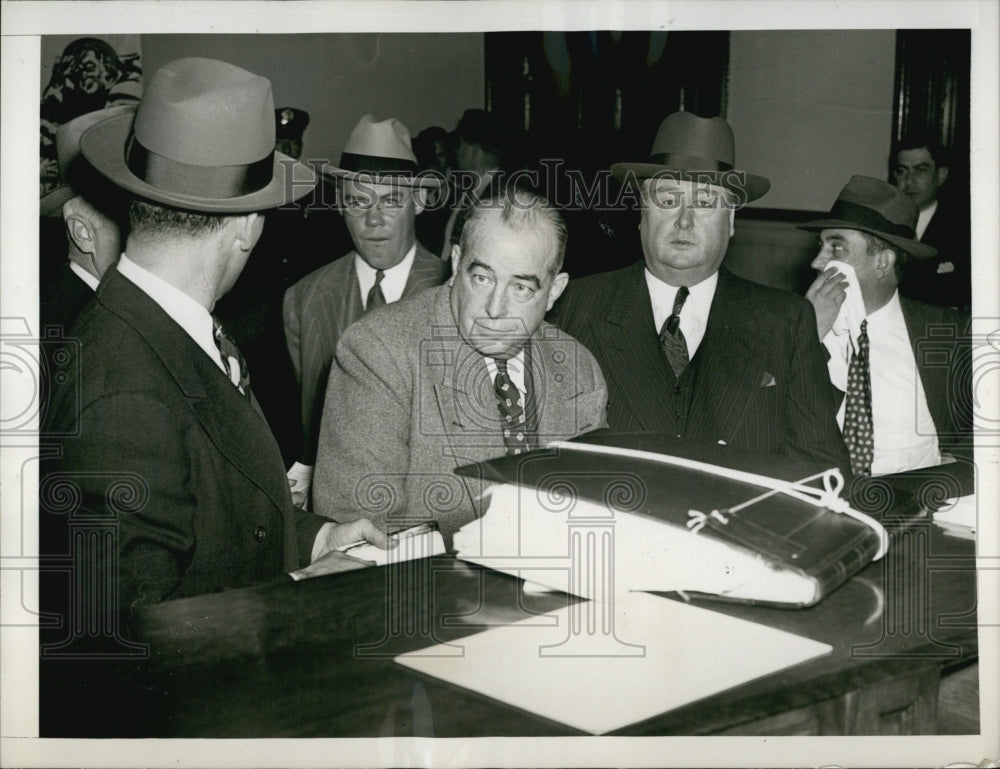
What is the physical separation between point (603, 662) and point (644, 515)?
29cm

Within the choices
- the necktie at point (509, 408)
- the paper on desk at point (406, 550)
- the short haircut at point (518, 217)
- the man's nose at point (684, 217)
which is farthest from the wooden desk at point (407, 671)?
the man's nose at point (684, 217)

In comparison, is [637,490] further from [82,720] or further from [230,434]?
[82,720]

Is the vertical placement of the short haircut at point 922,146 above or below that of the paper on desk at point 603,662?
above

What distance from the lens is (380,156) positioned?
1863 millimetres

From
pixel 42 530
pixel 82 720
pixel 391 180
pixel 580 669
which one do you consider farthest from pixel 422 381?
pixel 82 720

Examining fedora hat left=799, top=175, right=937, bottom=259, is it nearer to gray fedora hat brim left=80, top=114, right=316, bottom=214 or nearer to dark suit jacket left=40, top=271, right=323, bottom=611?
gray fedora hat brim left=80, top=114, right=316, bottom=214

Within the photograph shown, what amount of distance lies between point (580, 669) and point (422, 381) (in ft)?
2.02

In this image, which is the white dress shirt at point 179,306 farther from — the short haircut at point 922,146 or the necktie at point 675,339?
the short haircut at point 922,146

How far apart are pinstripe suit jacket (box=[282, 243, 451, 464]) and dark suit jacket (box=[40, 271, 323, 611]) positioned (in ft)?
0.30

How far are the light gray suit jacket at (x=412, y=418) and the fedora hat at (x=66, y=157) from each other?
603mm

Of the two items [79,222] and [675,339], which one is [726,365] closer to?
[675,339]

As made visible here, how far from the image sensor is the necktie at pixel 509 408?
6.09 ft

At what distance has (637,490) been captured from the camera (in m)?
1.83

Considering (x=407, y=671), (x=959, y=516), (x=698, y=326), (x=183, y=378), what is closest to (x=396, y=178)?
(x=183, y=378)
